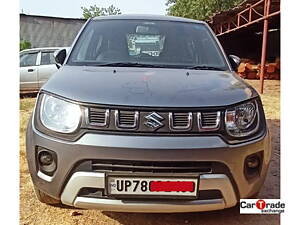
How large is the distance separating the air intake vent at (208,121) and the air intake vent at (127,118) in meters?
0.32

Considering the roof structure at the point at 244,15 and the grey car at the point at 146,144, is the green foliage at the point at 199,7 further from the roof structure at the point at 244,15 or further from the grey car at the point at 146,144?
the grey car at the point at 146,144

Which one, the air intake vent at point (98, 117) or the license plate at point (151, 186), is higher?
the air intake vent at point (98, 117)

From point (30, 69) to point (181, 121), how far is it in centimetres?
547

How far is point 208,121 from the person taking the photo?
1765mm

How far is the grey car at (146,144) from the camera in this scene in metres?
1.68

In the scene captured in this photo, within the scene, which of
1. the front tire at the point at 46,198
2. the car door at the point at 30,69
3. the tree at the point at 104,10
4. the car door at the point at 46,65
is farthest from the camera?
the car door at the point at 46,65

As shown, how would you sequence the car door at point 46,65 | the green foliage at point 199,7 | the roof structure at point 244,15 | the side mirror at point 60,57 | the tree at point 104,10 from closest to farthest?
the side mirror at point 60,57
the tree at point 104,10
the car door at point 46,65
the roof structure at point 244,15
the green foliage at point 199,7

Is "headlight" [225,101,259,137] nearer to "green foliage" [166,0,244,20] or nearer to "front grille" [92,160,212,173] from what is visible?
"front grille" [92,160,212,173]

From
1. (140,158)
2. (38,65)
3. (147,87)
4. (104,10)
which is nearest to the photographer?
(140,158)

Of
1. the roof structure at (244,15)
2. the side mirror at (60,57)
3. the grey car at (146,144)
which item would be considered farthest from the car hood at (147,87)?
the roof structure at (244,15)

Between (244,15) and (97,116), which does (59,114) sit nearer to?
(97,116)

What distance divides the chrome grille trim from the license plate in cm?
27

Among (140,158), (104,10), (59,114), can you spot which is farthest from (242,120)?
(104,10)

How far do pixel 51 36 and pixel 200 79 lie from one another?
3.95 m
